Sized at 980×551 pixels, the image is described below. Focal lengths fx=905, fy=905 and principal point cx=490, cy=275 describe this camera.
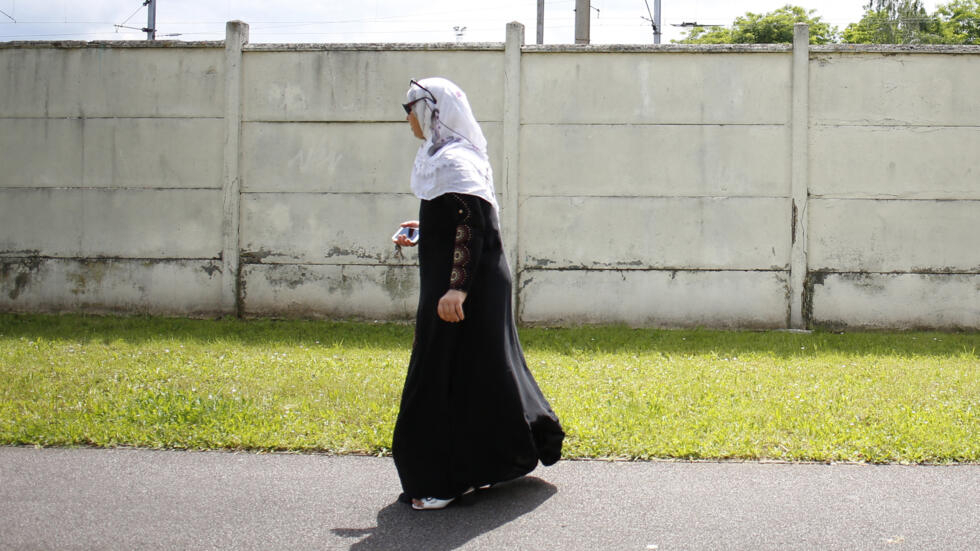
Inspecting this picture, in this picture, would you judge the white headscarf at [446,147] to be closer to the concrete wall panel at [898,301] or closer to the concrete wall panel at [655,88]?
the concrete wall panel at [655,88]

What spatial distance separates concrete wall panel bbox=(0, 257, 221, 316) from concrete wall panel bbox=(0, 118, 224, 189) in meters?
0.90

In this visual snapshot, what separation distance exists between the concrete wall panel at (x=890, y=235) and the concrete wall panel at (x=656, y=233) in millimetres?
493

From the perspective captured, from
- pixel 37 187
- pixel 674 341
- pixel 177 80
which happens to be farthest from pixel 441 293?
pixel 37 187

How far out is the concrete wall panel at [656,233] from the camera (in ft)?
31.9

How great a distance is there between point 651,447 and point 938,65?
6.92 metres

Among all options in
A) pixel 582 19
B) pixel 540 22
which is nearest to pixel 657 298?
pixel 582 19

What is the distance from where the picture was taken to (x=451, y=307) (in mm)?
3822

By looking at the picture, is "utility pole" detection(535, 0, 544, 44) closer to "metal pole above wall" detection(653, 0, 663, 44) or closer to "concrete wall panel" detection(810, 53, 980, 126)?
"metal pole above wall" detection(653, 0, 663, 44)

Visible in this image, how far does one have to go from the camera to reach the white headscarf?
3.90 m

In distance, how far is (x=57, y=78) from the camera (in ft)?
33.7

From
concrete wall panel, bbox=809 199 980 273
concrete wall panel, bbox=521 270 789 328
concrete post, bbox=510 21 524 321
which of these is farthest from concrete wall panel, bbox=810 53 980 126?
concrete post, bbox=510 21 524 321

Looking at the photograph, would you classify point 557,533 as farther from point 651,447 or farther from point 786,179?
point 786,179

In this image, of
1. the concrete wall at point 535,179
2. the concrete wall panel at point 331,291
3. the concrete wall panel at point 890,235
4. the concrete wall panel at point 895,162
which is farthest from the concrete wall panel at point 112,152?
the concrete wall panel at point 890,235

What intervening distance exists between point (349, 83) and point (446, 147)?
20.9 feet
